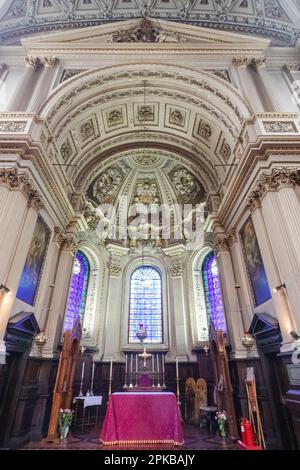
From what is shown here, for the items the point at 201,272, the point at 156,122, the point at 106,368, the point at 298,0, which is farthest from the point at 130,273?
the point at 298,0

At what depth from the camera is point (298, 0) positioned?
11055mm

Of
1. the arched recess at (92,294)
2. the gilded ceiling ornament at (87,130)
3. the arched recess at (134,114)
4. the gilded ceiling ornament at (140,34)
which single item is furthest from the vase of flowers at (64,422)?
the gilded ceiling ornament at (140,34)

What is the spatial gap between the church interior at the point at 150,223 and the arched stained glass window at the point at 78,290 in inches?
5.3

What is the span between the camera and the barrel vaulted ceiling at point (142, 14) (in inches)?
475

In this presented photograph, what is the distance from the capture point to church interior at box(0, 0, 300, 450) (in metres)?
6.98

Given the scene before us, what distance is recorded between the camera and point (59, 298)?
979cm

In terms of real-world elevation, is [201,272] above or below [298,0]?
below

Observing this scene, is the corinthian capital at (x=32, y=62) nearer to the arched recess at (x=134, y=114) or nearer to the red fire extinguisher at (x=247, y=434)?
the arched recess at (x=134, y=114)

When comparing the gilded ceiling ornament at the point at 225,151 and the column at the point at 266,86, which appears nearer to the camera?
the column at the point at 266,86

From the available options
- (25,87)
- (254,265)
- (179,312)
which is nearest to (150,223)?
(179,312)

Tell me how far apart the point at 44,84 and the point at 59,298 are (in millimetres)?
8955

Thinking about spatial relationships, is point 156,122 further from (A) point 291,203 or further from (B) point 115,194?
(A) point 291,203

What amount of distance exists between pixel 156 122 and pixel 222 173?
15.5 feet

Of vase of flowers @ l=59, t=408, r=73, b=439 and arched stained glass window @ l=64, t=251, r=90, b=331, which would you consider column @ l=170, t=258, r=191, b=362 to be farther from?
vase of flowers @ l=59, t=408, r=73, b=439
